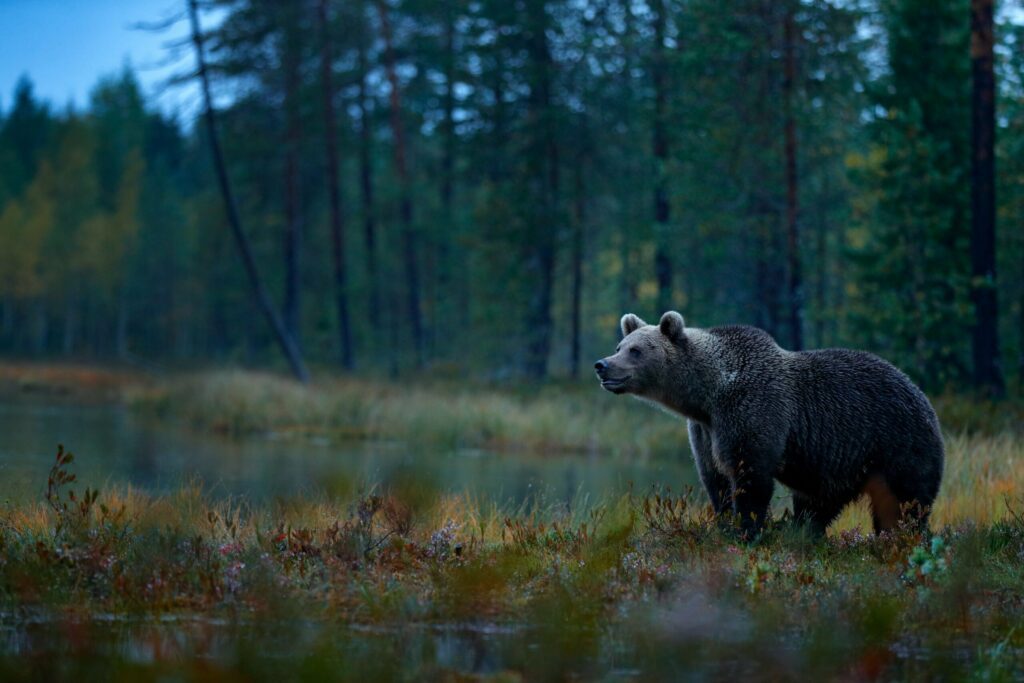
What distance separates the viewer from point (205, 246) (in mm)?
60312

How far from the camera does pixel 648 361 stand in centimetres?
920

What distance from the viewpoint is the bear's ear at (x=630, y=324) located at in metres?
9.70

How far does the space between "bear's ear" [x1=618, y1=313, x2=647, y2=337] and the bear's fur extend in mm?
404

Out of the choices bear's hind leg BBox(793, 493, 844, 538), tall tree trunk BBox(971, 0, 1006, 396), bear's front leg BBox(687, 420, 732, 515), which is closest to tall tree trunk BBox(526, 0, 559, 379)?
tall tree trunk BBox(971, 0, 1006, 396)

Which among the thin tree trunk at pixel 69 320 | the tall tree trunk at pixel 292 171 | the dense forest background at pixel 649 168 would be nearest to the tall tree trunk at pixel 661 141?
the dense forest background at pixel 649 168

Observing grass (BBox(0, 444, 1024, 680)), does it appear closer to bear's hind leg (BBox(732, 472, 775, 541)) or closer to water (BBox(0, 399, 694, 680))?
water (BBox(0, 399, 694, 680))

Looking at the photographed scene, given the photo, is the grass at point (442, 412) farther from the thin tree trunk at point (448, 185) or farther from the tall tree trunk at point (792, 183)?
the thin tree trunk at point (448, 185)

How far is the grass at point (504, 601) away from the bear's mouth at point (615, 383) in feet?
3.42

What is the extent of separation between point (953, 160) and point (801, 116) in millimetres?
3484

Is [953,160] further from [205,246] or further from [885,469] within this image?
[205,246]

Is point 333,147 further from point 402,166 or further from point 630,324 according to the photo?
point 630,324

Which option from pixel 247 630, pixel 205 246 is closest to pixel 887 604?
pixel 247 630

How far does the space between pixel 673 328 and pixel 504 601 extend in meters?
3.09

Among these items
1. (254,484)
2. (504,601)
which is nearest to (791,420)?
(504,601)
